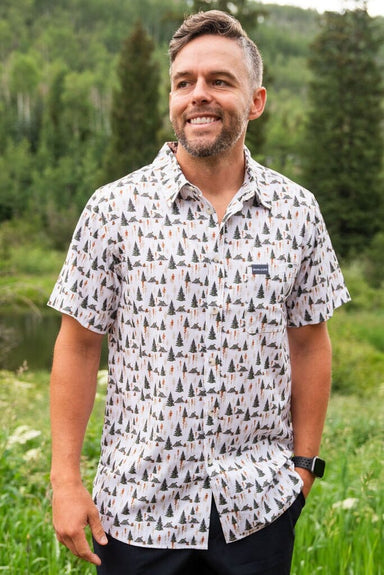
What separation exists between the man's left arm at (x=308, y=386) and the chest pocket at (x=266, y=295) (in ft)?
0.87

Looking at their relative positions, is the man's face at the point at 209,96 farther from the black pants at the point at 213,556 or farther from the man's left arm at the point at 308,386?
the black pants at the point at 213,556

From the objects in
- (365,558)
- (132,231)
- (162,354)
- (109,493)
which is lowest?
(365,558)

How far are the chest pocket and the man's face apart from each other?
0.34 m

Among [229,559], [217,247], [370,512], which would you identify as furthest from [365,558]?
[217,247]

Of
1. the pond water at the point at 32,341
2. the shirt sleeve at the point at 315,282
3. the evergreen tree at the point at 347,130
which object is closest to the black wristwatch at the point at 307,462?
the shirt sleeve at the point at 315,282

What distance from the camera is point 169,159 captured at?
2.06 m

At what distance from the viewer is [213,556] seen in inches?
75.7

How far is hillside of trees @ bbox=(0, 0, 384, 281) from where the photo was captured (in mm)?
32125

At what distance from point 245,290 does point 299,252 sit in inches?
8.9

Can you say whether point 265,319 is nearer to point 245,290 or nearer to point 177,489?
point 245,290

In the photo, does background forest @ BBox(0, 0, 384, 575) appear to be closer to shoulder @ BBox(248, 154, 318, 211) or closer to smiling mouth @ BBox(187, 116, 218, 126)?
shoulder @ BBox(248, 154, 318, 211)

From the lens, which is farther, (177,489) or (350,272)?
(350,272)

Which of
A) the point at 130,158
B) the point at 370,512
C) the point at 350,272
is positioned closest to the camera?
the point at 370,512

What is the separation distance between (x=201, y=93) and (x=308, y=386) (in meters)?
0.92
